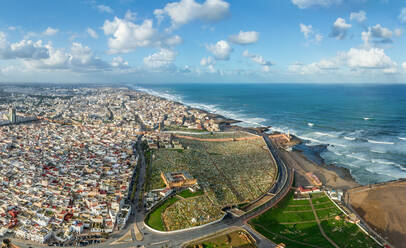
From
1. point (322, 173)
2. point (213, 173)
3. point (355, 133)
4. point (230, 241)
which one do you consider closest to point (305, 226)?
point (230, 241)

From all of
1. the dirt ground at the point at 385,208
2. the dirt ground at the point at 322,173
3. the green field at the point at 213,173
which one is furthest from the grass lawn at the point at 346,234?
the dirt ground at the point at 322,173

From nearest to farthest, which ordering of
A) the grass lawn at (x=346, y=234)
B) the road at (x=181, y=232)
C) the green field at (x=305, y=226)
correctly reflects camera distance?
the road at (x=181, y=232) → the grass lawn at (x=346, y=234) → the green field at (x=305, y=226)

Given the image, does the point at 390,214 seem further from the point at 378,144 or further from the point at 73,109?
the point at 73,109

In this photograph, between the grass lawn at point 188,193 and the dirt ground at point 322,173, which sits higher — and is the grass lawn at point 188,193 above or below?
above

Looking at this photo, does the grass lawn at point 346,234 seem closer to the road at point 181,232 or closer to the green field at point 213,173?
the road at point 181,232

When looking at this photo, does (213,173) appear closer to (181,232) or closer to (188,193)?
(188,193)

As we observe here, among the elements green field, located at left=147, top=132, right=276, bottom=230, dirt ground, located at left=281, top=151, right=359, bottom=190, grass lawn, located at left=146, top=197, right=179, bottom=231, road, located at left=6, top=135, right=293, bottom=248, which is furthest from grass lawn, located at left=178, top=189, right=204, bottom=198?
Result: dirt ground, located at left=281, top=151, right=359, bottom=190

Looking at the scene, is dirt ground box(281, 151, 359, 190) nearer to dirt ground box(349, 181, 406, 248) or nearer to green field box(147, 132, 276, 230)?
dirt ground box(349, 181, 406, 248)

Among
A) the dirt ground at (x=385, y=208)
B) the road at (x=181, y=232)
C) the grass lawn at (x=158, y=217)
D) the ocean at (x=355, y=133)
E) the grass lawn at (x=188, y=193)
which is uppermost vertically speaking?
the ocean at (x=355, y=133)
